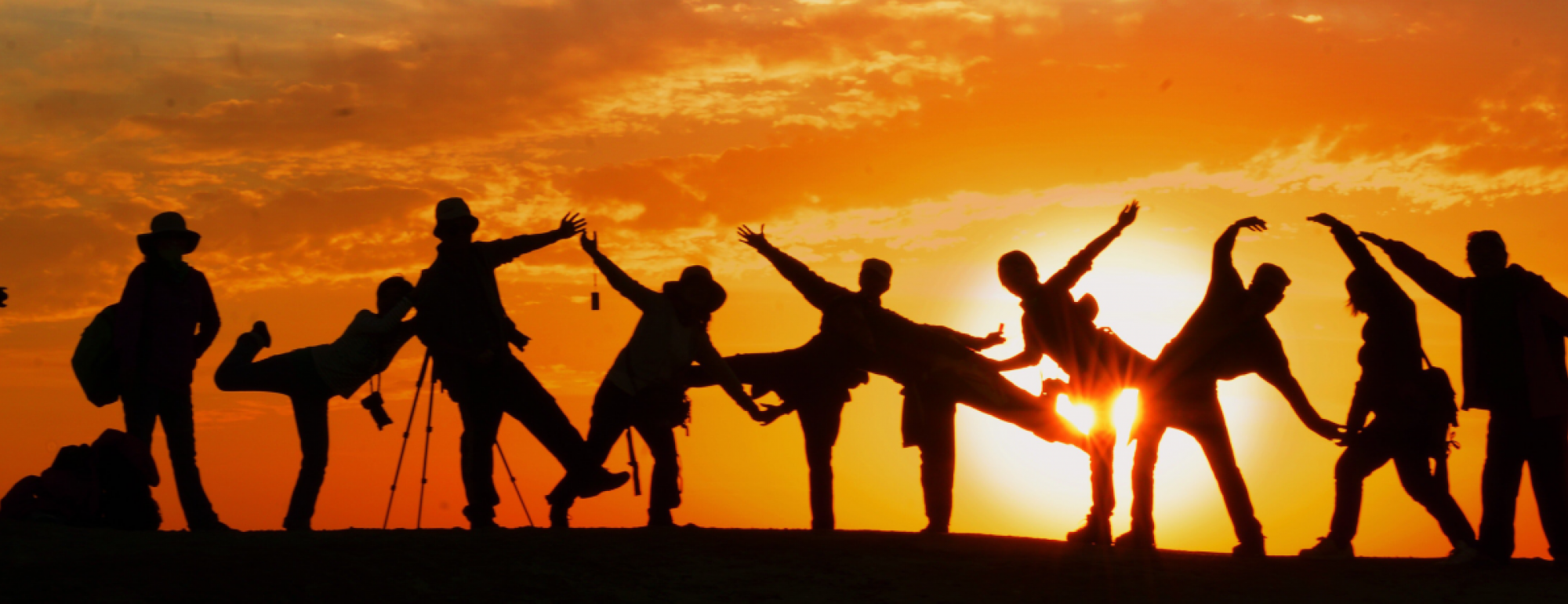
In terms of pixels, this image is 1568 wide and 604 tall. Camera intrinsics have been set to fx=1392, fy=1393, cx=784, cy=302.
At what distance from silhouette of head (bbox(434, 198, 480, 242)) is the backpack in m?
2.14

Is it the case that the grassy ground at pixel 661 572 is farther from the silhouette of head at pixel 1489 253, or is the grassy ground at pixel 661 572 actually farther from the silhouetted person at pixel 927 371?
the silhouette of head at pixel 1489 253

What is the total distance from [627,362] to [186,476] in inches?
113

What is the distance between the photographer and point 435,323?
29.8 feet

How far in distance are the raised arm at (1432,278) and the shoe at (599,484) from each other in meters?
5.10

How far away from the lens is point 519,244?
30.5ft

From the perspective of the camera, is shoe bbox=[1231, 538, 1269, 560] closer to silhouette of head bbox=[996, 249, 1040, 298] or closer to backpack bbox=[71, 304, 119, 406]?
silhouette of head bbox=[996, 249, 1040, 298]

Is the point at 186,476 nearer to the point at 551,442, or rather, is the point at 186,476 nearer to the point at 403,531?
the point at 403,531

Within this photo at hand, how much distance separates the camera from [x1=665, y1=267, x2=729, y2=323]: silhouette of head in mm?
9344

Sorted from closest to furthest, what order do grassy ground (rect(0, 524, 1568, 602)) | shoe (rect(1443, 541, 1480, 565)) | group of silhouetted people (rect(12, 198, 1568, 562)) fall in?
grassy ground (rect(0, 524, 1568, 602)), shoe (rect(1443, 541, 1480, 565)), group of silhouetted people (rect(12, 198, 1568, 562))

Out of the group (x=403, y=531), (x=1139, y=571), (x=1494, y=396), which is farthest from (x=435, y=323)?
(x=1494, y=396)

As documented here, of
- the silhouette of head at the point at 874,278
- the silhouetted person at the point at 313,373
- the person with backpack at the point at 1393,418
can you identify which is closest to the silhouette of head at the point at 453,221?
the silhouetted person at the point at 313,373

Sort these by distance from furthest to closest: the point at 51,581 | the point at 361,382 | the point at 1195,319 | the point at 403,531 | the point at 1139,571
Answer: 1. the point at 361,382
2. the point at 1195,319
3. the point at 403,531
4. the point at 1139,571
5. the point at 51,581

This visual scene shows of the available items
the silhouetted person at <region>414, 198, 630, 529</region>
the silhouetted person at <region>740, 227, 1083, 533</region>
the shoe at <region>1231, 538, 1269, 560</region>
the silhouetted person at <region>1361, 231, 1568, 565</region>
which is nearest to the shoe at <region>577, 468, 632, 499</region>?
the silhouetted person at <region>414, 198, 630, 529</region>

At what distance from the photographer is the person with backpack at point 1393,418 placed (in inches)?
341
